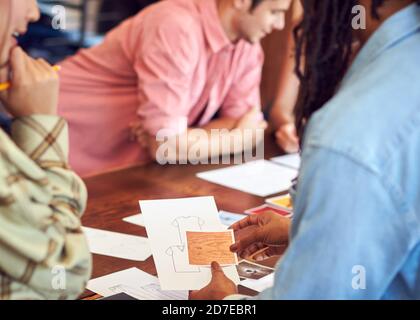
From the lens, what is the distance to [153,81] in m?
2.38

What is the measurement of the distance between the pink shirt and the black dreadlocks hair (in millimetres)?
1331

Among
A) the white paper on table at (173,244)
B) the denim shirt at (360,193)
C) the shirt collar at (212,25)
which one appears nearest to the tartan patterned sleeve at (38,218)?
the white paper on table at (173,244)

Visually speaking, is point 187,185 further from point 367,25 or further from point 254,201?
point 367,25

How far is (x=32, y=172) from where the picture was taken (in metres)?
1.06

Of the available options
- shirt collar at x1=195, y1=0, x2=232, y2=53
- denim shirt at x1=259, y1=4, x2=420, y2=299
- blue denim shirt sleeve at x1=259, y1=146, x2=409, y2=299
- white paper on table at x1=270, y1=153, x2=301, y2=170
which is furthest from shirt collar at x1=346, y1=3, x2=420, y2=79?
shirt collar at x1=195, y1=0, x2=232, y2=53

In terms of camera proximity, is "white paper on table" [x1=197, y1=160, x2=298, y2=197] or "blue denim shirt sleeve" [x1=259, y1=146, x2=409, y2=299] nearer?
"blue denim shirt sleeve" [x1=259, y1=146, x2=409, y2=299]

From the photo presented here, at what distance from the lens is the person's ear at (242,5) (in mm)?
2488

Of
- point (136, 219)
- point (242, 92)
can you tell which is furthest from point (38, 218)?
point (242, 92)

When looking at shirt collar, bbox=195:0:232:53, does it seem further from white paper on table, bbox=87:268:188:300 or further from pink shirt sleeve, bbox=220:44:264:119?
white paper on table, bbox=87:268:188:300

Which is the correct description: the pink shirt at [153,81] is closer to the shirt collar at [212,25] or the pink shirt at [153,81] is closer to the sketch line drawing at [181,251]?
the shirt collar at [212,25]

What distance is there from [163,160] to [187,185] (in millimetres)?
256

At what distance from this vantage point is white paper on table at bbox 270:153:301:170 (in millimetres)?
2342
